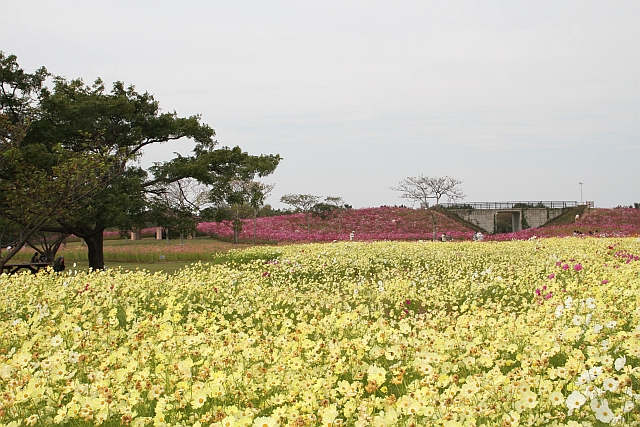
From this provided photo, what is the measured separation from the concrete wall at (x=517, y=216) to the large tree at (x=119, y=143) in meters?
30.4

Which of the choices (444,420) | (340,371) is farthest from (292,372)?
(444,420)

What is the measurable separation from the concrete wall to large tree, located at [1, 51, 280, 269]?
1195 inches

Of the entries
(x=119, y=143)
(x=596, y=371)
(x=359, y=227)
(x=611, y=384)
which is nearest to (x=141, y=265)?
(x=119, y=143)

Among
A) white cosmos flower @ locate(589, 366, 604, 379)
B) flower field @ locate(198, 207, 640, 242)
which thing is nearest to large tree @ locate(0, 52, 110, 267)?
white cosmos flower @ locate(589, 366, 604, 379)

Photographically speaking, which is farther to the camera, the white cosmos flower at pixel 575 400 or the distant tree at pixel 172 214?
the distant tree at pixel 172 214

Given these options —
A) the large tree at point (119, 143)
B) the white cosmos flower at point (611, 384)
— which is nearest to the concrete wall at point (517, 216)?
the large tree at point (119, 143)

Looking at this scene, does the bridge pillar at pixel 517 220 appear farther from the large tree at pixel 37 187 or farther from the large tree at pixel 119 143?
the large tree at pixel 37 187

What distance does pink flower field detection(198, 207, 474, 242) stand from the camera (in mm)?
39625

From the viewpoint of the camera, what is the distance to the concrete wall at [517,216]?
156ft

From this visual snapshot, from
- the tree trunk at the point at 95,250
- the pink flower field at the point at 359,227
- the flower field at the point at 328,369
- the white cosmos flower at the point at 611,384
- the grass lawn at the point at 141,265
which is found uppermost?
the pink flower field at the point at 359,227

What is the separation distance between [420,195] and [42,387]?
39.3 m

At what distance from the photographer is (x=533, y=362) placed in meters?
3.84

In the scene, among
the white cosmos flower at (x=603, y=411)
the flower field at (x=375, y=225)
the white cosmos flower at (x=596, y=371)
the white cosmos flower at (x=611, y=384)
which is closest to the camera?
the white cosmos flower at (x=603, y=411)

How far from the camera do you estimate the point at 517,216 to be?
161 ft
